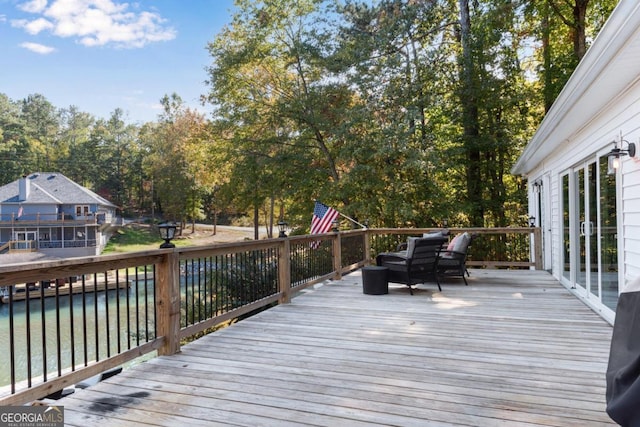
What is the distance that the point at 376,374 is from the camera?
Result: 2947mm

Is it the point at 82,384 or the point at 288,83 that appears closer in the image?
the point at 82,384

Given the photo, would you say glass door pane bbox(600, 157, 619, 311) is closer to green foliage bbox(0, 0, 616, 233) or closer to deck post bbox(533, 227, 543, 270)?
deck post bbox(533, 227, 543, 270)

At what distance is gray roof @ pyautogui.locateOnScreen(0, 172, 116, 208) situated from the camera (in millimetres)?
22438

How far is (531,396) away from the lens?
8.32 feet

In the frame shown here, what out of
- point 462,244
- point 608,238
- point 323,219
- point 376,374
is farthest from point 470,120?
point 376,374

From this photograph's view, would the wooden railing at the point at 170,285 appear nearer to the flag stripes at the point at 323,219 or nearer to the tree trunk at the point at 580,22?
the flag stripes at the point at 323,219

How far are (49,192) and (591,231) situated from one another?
26.9m

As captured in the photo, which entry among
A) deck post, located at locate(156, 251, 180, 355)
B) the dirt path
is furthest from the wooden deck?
the dirt path

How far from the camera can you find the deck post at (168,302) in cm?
339

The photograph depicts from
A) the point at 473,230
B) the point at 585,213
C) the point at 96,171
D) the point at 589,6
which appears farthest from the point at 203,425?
the point at 96,171

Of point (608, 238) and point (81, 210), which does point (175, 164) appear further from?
point (608, 238)

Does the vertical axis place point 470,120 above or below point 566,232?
above

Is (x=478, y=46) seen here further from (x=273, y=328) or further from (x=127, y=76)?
(x=127, y=76)

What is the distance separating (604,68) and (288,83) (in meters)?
11.8
